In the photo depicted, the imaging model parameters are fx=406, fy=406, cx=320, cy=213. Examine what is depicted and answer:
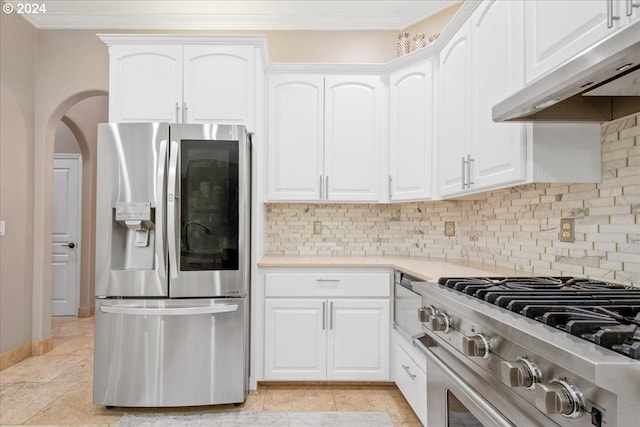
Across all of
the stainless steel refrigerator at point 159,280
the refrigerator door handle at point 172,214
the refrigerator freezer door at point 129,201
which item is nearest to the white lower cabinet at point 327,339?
the stainless steel refrigerator at point 159,280

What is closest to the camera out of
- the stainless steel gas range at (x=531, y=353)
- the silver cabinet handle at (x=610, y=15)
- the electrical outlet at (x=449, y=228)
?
the stainless steel gas range at (x=531, y=353)

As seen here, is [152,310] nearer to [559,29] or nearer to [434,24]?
[559,29]

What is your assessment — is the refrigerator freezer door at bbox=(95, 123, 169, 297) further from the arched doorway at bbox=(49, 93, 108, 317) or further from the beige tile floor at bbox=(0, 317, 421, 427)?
the arched doorway at bbox=(49, 93, 108, 317)

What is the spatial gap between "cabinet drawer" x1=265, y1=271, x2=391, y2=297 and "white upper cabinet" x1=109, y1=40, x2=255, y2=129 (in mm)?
1113

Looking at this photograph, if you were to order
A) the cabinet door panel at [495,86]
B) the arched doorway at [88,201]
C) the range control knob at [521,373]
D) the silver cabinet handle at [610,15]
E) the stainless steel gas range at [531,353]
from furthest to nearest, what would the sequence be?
the arched doorway at [88,201] → the cabinet door panel at [495,86] → the silver cabinet handle at [610,15] → the range control knob at [521,373] → the stainless steel gas range at [531,353]

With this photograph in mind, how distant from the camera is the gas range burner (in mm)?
750

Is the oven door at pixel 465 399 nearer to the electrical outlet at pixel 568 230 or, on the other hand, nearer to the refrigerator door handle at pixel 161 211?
the electrical outlet at pixel 568 230

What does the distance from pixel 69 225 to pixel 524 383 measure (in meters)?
5.38

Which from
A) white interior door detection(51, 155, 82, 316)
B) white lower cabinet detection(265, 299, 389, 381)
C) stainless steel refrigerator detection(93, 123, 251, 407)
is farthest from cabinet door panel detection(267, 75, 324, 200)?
white interior door detection(51, 155, 82, 316)

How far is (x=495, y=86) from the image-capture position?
6.25ft

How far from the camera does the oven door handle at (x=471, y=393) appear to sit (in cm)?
100

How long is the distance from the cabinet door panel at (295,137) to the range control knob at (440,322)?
1.87 metres

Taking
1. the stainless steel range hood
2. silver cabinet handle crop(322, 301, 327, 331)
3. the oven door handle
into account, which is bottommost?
silver cabinet handle crop(322, 301, 327, 331)

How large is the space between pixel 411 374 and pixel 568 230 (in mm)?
1193
